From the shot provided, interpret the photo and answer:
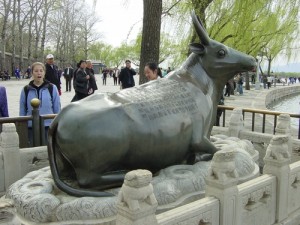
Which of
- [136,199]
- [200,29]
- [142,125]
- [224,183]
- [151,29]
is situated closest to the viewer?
[136,199]

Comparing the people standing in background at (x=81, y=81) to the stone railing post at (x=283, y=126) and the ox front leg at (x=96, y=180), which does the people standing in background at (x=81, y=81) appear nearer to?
the stone railing post at (x=283, y=126)

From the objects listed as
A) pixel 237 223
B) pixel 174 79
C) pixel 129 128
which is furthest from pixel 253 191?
pixel 174 79

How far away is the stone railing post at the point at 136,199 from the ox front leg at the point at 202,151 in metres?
1.89

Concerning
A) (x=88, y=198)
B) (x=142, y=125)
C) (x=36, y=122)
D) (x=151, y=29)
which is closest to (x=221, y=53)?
(x=142, y=125)

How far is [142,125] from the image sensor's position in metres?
3.81

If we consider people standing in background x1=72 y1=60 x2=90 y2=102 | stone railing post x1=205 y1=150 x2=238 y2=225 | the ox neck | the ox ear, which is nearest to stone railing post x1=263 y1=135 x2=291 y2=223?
stone railing post x1=205 y1=150 x2=238 y2=225

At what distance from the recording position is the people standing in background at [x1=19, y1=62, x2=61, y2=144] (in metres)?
5.60

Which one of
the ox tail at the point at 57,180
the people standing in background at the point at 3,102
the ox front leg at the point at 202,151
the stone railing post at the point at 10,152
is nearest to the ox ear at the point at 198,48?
Result: the ox front leg at the point at 202,151

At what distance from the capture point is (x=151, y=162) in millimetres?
3975

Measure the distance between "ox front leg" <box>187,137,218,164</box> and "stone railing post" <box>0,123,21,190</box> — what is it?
2.26m

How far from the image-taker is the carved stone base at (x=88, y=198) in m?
3.34

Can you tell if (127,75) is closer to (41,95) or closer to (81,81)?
(81,81)

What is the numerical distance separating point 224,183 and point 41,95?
3495mm

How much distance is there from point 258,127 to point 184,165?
22.7 feet
